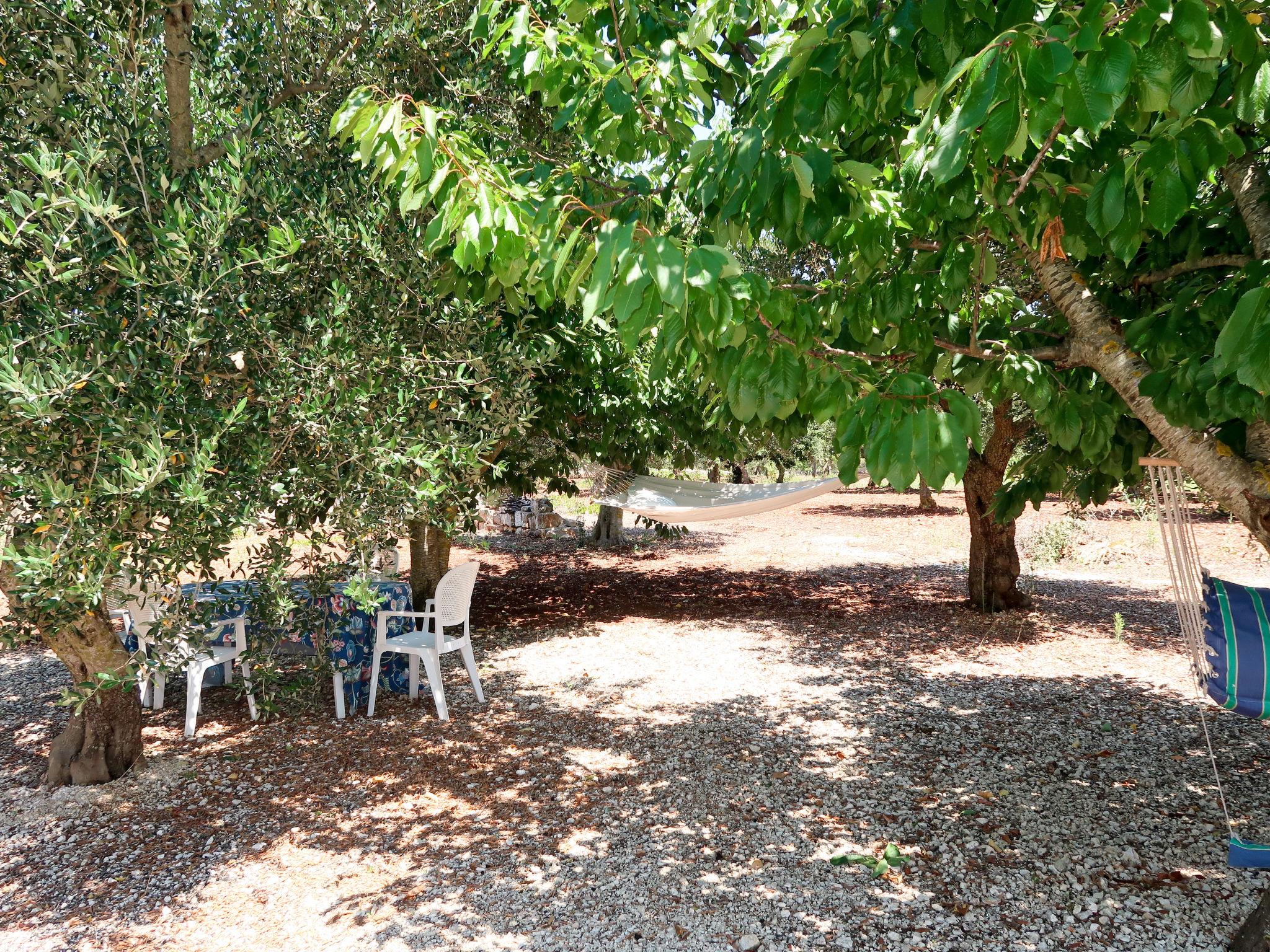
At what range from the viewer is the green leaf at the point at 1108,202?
1.37 m

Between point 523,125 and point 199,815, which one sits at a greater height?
point 523,125

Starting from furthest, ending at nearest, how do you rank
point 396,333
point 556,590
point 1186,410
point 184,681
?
point 556,590, point 184,681, point 396,333, point 1186,410

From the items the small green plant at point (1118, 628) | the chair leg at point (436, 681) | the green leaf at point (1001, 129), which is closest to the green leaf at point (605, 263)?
the green leaf at point (1001, 129)

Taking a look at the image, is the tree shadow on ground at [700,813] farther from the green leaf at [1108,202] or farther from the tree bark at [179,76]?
the tree bark at [179,76]

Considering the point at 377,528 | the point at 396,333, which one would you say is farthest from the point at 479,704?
the point at 396,333

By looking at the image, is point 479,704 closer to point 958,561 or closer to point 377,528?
point 377,528

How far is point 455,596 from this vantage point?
4.43 meters

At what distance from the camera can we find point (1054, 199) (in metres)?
1.95

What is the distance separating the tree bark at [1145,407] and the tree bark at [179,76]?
2.92 meters

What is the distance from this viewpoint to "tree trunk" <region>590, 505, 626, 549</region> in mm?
11617

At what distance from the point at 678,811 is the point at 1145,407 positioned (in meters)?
2.10

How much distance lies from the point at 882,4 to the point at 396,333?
1987mm

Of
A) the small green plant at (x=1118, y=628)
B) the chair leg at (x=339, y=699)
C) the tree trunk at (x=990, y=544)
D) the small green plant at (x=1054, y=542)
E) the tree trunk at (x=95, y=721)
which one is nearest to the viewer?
the tree trunk at (x=95, y=721)

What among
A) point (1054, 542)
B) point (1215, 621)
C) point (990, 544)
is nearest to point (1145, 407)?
point (1215, 621)
